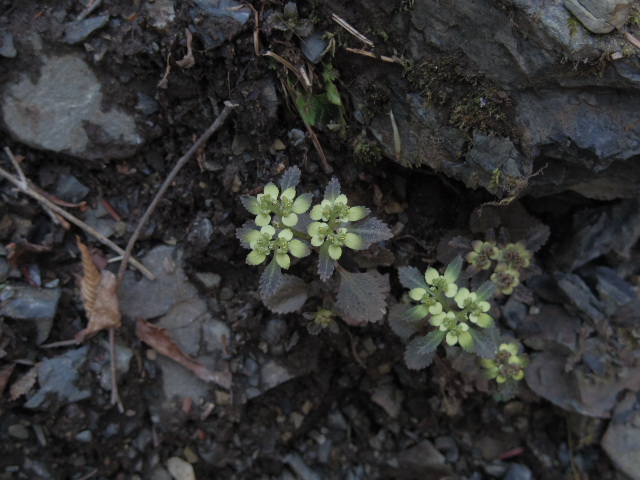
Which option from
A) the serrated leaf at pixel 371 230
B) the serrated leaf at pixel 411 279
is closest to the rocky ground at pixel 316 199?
the serrated leaf at pixel 411 279

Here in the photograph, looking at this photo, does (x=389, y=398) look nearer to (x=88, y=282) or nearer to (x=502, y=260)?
(x=502, y=260)

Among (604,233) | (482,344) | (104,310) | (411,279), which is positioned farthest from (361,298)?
(604,233)

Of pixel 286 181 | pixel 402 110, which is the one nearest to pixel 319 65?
pixel 402 110

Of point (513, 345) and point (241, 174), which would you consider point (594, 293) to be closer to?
point (513, 345)

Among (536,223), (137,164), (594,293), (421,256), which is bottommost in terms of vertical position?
(137,164)

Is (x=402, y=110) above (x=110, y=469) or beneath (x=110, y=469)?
above

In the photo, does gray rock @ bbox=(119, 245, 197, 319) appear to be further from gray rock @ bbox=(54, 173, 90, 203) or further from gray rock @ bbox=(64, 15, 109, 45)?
gray rock @ bbox=(64, 15, 109, 45)
